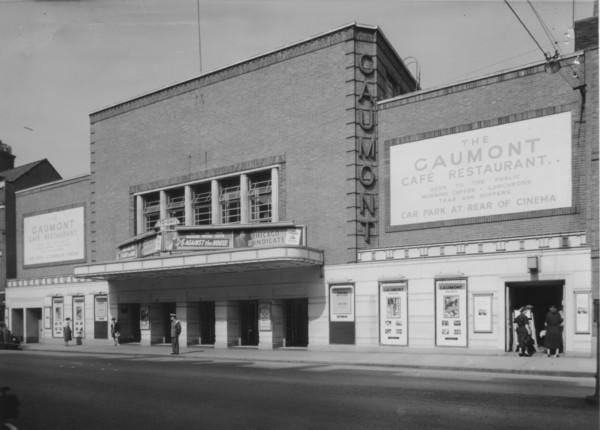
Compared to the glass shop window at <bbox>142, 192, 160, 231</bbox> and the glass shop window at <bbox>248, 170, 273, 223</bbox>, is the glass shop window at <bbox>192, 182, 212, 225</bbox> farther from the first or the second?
the glass shop window at <bbox>142, 192, 160, 231</bbox>

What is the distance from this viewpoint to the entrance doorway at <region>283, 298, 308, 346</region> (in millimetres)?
27531

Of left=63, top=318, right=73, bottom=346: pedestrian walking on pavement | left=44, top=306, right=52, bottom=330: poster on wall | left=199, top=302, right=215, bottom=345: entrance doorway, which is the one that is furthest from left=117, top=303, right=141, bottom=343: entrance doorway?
left=44, top=306, right=52, bottom=330: poster on wall

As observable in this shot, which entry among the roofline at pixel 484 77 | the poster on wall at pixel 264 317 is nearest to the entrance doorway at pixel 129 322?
the poster on wall at pixel 264 317

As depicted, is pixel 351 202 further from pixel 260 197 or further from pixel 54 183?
pixel 54 183

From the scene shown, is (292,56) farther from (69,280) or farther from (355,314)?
(69,280)

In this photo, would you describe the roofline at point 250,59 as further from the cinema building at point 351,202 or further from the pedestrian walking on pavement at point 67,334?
the pedestrian walking on pavement at point 67,334

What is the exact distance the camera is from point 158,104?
32.3m

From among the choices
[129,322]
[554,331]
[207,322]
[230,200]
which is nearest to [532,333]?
[554,331]

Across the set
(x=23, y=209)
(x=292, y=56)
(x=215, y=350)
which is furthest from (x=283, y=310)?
(x=23, y=209)

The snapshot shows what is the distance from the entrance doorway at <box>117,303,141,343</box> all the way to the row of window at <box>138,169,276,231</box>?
5336 millimetres

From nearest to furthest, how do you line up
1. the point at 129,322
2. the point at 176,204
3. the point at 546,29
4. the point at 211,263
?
1. the point at 546,29
2. the point at 211,263
3. the point at 176,204
4. the point at 129,322

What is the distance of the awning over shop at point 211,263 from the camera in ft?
79.3

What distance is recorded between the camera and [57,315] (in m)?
38.1

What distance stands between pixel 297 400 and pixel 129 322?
2447cm
